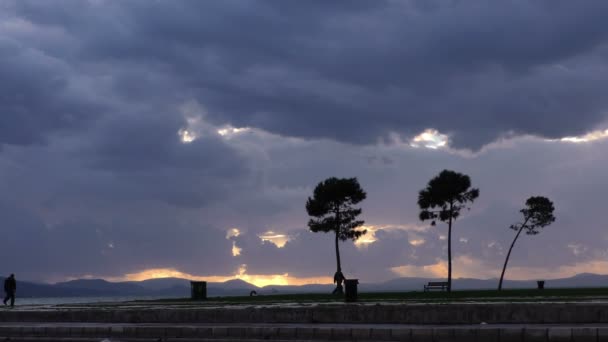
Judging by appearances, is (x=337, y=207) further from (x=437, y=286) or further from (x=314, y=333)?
(x=314, y=333)

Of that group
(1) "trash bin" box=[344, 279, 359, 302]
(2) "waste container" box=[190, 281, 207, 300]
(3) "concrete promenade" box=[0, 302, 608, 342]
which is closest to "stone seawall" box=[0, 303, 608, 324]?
(3) "concrete promenade" box=[0, 302, 608, 342]

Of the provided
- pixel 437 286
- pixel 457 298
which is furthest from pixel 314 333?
pixel 437 286

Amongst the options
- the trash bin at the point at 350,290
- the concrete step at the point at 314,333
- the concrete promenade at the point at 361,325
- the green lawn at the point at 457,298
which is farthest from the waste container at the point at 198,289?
the concrete step at the point at 314,333

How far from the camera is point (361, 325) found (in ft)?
79.9

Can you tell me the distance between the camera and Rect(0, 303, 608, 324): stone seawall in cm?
2300

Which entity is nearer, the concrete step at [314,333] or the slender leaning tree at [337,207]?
the concrete step at [314,333]

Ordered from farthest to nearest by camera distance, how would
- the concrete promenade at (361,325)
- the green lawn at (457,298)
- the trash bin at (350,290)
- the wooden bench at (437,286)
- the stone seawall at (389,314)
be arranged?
the wooden bench at (437,286)
the green lawn at (457,298)
the trash bin at (350,290)
the stone seawall at (389,314)
the concrete promenade at (361,325)

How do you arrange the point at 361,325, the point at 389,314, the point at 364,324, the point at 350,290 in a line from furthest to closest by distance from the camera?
the point at 350,290 → the point at 389,314 → the point at 364,324 → the point at 361,325

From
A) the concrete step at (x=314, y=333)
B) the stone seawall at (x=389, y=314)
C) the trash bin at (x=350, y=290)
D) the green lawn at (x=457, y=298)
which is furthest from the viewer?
the green lawn at (x=457, y=298)

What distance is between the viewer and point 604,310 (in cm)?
2245

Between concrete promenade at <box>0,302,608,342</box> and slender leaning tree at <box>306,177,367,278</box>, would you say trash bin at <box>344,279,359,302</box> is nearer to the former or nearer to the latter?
concrete promenade at <box>0,302,608,342</box>

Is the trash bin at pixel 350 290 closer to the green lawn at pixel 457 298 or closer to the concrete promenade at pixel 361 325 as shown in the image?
the green lawn at pixel 457 298

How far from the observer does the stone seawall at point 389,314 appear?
23.0 metres

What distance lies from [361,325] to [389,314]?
1496 mm
